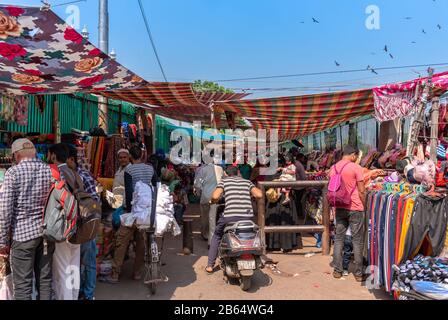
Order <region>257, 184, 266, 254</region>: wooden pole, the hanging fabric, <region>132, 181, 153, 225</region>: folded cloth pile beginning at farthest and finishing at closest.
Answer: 1. the hanging fabric
2. <region>257, 184, 266, 254</region>: wooden pole
3. <region>132, 181, 153, 225</region>: folded cloth pile

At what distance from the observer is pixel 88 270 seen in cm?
463

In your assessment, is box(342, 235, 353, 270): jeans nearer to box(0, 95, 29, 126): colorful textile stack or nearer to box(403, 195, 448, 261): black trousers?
box(403, 195, 448, 261): black trousers

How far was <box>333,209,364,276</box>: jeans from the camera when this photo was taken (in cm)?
574

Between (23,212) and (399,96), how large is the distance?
207 inches

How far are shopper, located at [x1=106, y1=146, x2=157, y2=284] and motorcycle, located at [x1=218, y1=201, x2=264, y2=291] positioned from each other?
3.85 ft

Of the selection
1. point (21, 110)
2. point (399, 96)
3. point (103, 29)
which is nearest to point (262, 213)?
point (399, 96)

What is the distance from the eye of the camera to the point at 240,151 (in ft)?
40.2

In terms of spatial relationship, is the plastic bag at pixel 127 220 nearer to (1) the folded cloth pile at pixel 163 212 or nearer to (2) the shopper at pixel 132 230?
(2) the shopper at pixel 132 230

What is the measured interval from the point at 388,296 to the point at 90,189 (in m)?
3.84

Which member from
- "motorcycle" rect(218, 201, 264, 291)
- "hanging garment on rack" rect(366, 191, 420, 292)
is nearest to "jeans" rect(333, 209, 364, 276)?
"hanging garment on rack" rect(366, 191, 420, 292)

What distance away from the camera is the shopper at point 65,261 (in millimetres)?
4102

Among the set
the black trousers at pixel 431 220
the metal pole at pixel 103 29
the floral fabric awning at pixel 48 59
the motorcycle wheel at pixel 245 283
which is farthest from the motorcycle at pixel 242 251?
the metal pole at pixel 103 29

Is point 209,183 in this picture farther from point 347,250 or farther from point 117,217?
point 347,250

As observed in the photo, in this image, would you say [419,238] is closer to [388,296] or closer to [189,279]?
[388,296]
